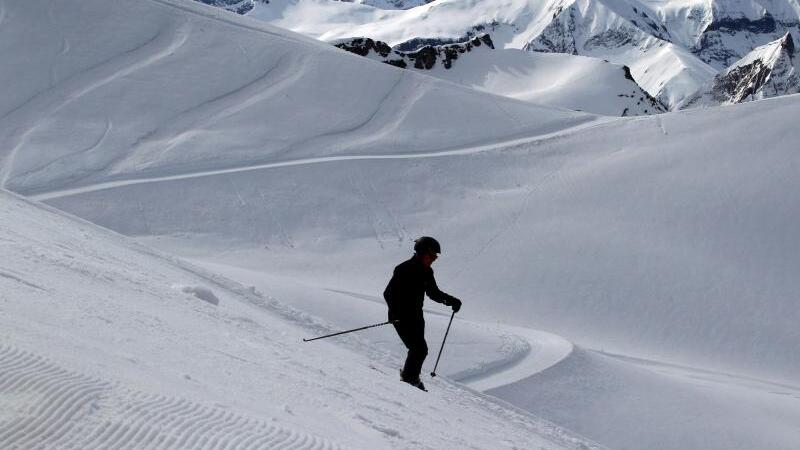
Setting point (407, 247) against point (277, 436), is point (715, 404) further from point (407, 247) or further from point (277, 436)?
point (407, 247)

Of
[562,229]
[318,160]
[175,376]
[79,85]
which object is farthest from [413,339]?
[79,85]

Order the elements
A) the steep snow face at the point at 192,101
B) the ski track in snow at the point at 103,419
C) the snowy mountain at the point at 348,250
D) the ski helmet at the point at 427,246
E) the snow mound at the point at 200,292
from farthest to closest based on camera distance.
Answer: the steep snow face at the point at 192,101, the snow mound at the point at 200,292, the ski helmet at the point at 427,246, the snowy mountain at the point at 348,250, the ski track in snow at the point at 103,419

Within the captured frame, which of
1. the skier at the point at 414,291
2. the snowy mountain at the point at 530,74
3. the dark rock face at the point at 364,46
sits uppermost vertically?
the snowy mountain at the point at 530,74

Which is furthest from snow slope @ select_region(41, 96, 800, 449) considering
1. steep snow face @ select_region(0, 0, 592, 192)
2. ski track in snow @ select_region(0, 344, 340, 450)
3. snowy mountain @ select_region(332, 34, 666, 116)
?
snowy mountain @ select_region(332, 34, 666, 116)

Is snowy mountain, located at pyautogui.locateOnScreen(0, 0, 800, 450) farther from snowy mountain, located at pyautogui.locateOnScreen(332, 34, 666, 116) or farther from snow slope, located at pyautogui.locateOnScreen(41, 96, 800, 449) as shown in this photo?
snowy mountain, located at pyautogui.locateOnScreen(332, 34, 666, 116)

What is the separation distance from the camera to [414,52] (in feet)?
271

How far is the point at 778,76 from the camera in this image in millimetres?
171750

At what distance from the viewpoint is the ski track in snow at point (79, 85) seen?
31328 mm

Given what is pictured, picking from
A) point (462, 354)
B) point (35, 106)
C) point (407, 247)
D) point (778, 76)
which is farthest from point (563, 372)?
point (778, 76)

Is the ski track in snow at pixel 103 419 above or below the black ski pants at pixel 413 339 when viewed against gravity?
→ below

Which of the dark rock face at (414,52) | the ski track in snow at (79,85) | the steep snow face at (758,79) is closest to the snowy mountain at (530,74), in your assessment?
the dark rock face at (414,52)

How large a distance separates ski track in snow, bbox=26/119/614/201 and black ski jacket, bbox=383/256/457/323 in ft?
68.6

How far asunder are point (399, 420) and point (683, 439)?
25.3 feet

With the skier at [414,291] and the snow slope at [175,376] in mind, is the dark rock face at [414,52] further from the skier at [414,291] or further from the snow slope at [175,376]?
the skier at [414,291]
